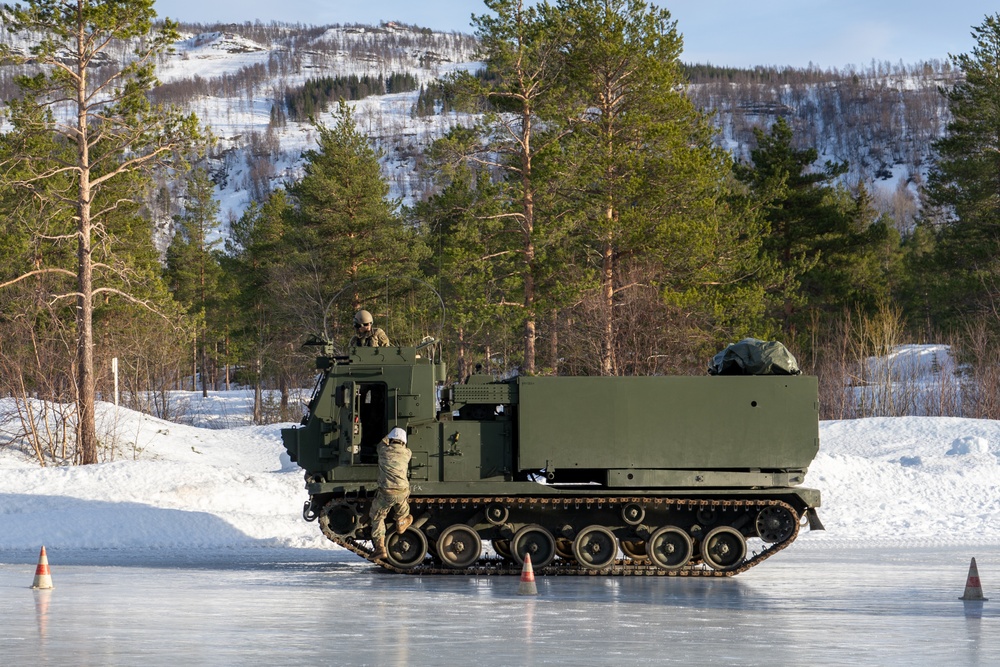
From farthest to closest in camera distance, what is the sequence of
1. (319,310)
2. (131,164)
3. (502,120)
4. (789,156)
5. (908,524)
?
(319,310) → (789,156) → (502,120) → (131,164) → (908,524)

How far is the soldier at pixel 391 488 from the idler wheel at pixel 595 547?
2.40 m

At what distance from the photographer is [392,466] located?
1742 cm

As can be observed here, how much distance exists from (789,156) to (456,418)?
118 feet

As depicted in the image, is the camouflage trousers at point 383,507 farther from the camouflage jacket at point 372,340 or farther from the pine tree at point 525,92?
the pine tree at point 525,92

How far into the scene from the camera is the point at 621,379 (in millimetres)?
17953

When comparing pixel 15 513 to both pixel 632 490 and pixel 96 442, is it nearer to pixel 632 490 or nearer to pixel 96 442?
pixel 96 442

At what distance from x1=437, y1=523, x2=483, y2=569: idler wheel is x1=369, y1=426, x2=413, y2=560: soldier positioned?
23.9 inches

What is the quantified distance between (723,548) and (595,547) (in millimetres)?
1825

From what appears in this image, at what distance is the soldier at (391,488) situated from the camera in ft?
57.1

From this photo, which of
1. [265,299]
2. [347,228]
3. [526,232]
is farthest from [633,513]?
[265,299]

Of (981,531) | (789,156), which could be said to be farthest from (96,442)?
(789,156)

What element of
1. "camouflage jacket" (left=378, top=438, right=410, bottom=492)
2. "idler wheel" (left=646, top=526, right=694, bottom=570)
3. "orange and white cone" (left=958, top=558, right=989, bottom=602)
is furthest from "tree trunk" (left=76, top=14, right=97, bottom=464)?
"orange and white cone" (left=958, top=558, right=989, bottom=602)

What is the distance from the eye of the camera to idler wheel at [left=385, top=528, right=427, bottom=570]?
17906 millimetres

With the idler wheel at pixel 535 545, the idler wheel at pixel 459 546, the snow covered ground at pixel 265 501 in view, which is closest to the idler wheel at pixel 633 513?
the idler wheel at pixel 535 545
